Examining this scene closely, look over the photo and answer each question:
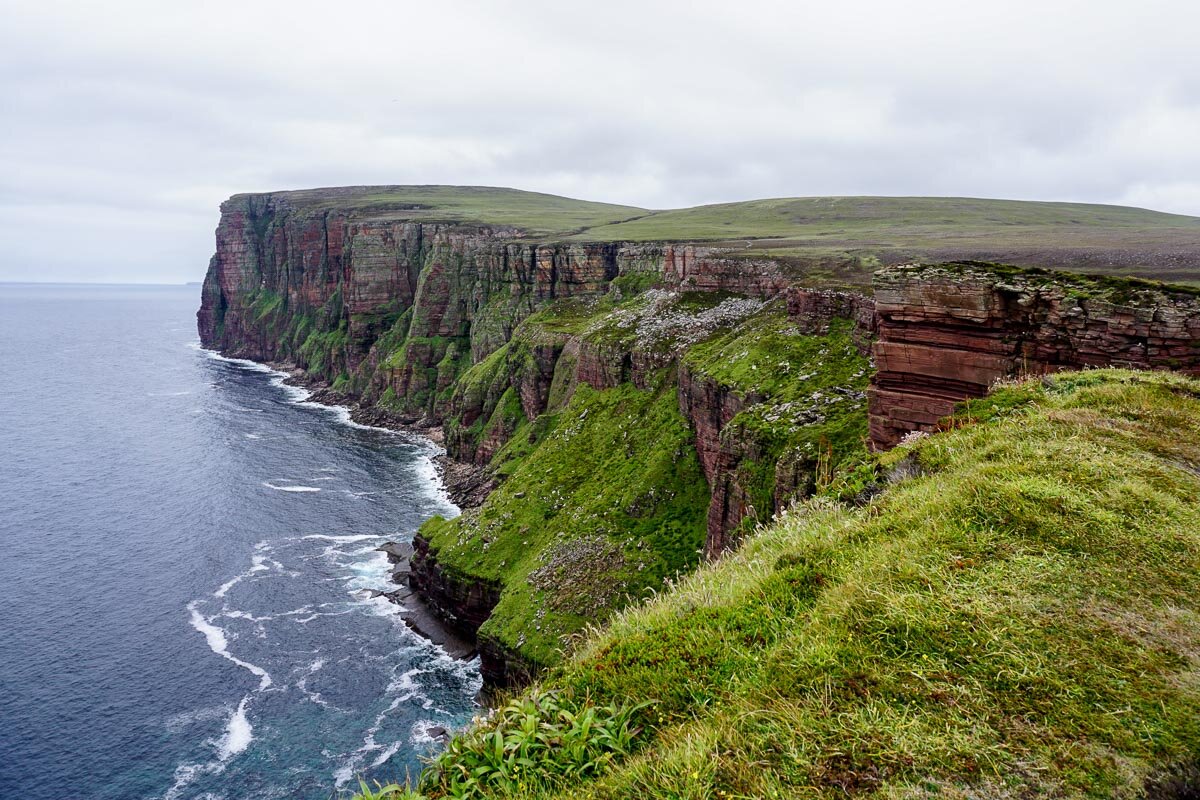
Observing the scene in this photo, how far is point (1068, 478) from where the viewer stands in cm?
1277

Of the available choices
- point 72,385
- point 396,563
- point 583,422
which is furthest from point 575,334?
point 72,385

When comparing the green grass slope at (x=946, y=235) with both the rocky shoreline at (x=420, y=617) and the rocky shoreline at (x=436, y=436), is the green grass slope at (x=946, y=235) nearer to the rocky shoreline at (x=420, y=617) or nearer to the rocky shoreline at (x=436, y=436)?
the rocky shoreline at (x=436, y=436)

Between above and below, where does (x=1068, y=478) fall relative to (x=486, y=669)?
above

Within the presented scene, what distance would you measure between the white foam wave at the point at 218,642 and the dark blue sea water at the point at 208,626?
20 cm

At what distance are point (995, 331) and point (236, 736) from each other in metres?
61.8

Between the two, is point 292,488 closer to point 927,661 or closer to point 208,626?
point 208,626

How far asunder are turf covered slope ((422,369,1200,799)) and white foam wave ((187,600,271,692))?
62.2 meters

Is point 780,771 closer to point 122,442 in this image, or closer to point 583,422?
point 583,422

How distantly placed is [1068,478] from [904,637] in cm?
613

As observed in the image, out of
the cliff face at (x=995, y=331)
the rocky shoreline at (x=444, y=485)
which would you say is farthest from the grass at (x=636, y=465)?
the cliff face at (x=995, y=331)

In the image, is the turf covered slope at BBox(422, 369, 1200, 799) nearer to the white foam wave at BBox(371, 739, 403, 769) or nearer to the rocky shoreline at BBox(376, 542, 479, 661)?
the white foam wave at BBox(371, 739, 403, 769)

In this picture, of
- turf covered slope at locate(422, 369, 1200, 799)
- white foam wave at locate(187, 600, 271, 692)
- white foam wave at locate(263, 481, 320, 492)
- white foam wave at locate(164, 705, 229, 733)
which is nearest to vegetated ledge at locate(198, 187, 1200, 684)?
turf covered slope at locate(422, 369, 1200, 799)

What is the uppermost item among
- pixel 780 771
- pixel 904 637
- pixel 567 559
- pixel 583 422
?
pixel 904 637

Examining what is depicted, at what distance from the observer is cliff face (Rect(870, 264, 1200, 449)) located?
26.1m
